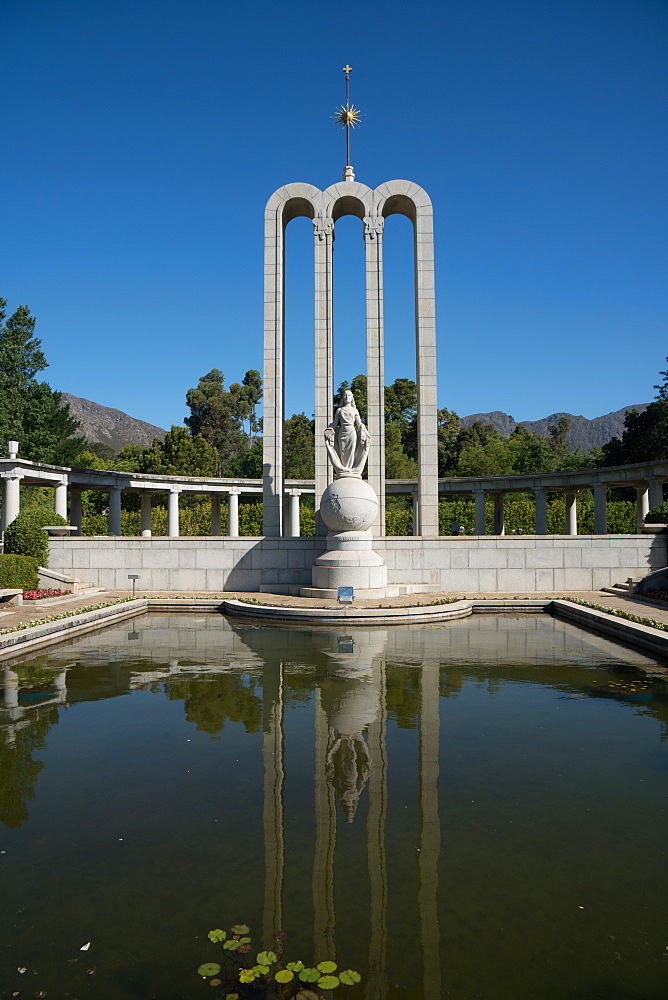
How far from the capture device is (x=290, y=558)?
72.7ft

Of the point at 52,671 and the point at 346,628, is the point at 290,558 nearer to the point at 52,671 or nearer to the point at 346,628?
the point at 346,628

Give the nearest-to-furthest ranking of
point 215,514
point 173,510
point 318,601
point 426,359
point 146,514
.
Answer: point 318,601, point 426,359, point 173,510, point 146,514, point 215,514

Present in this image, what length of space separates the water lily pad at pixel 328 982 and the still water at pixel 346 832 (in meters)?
0.09

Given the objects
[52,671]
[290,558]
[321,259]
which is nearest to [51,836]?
[52,671]

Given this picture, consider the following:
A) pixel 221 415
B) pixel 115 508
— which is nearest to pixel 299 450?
pixel 115 508

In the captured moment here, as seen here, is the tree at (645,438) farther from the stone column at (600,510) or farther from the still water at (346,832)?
the still water at (346,832)

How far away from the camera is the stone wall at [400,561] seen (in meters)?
21.4

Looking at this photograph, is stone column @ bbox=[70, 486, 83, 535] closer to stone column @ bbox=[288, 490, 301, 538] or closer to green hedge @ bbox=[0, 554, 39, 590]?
stone column @ bbox=[288, 490, 301, 538]

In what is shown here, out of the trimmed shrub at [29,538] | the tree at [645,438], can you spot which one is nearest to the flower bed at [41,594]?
the trimmed shrub at [29,538]

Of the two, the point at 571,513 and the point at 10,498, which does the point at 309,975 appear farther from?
the point at 571,513

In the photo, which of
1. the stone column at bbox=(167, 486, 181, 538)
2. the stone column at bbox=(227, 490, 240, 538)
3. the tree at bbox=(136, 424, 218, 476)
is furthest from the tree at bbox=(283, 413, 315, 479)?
the stone column at bbox=(167, 486, 181, 538)

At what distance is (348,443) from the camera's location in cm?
2084

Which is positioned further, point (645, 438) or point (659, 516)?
point (645, 438)

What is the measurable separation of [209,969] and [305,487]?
43976mm
